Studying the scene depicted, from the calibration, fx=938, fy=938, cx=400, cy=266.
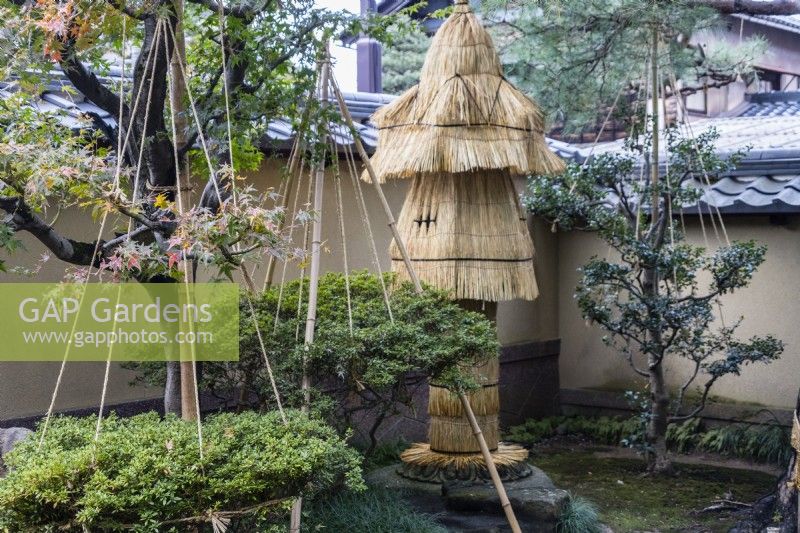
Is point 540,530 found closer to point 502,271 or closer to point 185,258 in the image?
point 502,271

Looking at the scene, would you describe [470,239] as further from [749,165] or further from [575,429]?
[575,429]

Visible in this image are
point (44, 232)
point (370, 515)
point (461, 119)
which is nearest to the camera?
point (44, 232)

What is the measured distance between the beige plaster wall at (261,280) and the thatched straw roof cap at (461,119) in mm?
947

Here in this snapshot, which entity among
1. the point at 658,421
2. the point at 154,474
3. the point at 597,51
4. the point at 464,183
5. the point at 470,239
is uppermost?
the point at 597,51

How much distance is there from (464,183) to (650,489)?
131 inches

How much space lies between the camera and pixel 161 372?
208 inches

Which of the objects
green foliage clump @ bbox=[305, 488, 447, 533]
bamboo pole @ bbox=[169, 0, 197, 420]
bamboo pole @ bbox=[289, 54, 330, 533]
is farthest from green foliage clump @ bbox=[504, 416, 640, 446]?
bamboo pole @ bbox=[169, 0, 197, 420]

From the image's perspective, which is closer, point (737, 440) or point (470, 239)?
point (470, 239)

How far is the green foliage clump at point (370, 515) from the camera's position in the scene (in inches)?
226

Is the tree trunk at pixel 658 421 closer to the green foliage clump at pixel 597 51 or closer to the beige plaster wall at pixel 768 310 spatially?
the beige plaster wall at pixel 768 310

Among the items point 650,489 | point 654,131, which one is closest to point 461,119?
point 654,131

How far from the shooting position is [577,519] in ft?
20.9

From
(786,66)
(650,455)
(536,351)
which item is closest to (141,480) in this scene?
(650,455)

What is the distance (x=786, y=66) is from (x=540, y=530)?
12812mm
